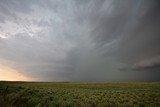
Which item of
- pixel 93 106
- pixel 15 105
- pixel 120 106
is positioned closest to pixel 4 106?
pixel 15 105

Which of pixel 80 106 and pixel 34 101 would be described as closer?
pixel 80 106

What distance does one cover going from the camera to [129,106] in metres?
14.8

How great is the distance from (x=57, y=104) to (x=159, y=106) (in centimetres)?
1019

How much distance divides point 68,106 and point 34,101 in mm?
3703

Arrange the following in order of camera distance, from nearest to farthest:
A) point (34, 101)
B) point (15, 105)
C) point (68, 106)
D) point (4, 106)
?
point (4, 106), point (15, 105), point (68, 106), point (34, 101)

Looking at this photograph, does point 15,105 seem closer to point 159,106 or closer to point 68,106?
point 68,106

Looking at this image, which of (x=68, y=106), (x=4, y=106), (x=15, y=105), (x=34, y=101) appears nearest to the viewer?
(x=4, y=106)

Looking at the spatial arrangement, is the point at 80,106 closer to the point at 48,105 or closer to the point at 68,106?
the point at 68,106

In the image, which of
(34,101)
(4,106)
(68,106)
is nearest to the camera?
(4,106)

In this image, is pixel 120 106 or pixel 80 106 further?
pixel 120 106

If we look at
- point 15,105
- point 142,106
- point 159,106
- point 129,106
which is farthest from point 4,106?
point 159,106

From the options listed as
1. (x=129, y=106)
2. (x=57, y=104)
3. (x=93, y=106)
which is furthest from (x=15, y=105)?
(x=129, y=106)

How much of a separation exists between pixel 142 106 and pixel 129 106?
1449 mm

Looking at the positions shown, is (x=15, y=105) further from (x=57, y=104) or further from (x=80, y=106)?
(x=80, y=106)
